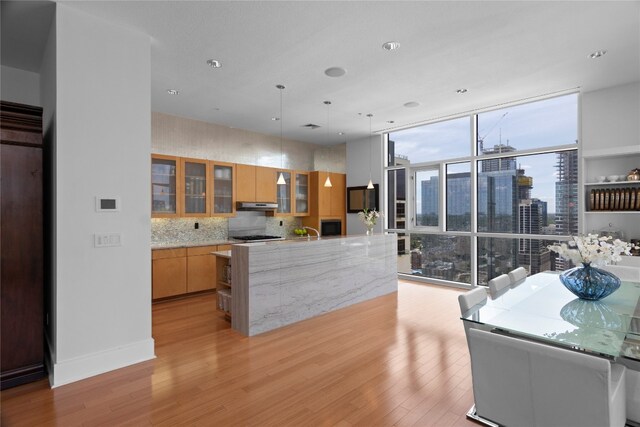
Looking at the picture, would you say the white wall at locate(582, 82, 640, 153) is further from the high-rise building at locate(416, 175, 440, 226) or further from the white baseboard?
the white baseboard

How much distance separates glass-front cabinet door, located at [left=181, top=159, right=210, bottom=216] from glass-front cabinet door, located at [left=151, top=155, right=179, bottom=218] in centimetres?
14

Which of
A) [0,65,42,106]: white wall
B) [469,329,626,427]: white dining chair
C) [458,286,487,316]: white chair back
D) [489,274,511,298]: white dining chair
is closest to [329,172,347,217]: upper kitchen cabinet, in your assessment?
[489,274,511,298]: white dining chair

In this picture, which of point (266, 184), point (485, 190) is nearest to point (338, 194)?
point (266, 184)

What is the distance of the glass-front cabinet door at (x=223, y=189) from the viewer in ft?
19.3

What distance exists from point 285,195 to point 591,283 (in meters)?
5.35

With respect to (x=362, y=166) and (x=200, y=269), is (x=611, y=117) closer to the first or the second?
(x=362, y=166)

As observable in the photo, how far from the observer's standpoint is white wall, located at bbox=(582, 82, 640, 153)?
13.6 feet

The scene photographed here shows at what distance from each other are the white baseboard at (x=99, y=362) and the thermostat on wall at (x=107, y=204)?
124 centimetres

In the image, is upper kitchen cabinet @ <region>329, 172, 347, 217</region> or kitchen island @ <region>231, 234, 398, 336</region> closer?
kitchen island @ <region>231, 234, 398, 336</region>

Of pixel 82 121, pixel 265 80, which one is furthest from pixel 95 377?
pixel 265 80

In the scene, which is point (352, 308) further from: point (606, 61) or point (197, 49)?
point (606, 61)

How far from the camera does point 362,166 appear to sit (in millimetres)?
7344

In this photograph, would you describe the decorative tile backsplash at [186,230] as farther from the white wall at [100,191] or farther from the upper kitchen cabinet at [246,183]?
the white wall at [100,191]

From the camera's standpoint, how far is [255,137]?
6840 millimetres
